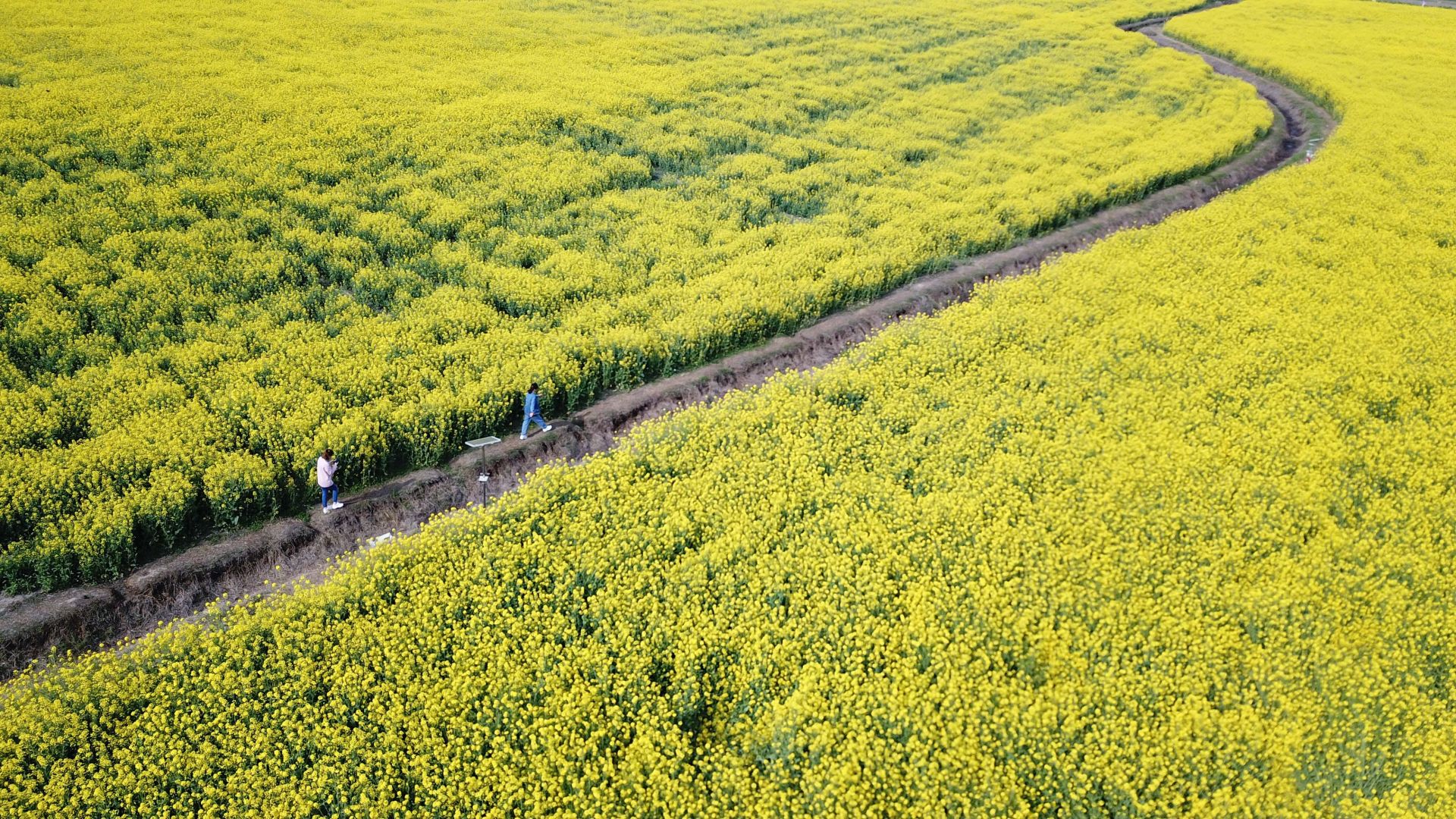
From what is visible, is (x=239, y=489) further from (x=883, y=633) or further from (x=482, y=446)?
(x=883, y=633)

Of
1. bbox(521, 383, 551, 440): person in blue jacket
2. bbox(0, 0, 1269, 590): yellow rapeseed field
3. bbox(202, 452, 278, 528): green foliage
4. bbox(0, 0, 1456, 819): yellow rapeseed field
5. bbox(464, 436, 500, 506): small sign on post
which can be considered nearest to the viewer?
bbox(0, 0, 1456, 819): yellow rapeseed field

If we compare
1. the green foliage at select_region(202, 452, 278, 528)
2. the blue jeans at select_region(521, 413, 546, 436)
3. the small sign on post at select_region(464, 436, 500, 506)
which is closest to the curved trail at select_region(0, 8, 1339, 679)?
the small sign on post at select_region(464, 436, 500, 506)

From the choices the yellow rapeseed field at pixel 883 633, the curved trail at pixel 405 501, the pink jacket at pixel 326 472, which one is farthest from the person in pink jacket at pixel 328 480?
the yellow rapeseed field at pixel 883 633

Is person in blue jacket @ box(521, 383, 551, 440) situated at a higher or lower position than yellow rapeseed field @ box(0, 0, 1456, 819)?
higher

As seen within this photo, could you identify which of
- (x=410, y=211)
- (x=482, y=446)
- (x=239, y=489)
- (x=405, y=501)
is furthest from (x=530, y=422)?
(x=410, y=211)

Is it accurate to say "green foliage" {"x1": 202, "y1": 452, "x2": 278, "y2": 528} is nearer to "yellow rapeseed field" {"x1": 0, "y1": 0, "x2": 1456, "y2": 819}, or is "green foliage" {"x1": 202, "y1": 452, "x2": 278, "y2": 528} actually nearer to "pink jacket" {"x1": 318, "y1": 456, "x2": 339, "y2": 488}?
"pink jacket" {"x1": 318, "y1": 456, "x2": 339, "y2": 488}

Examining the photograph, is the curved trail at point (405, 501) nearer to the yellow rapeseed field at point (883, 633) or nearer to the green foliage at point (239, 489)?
the green foliage at point (239, 489)
